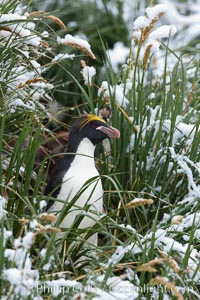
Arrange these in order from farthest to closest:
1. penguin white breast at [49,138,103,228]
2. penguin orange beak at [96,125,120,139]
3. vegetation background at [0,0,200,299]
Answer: penguin orange beak at [96,125,120,139] < penguin white breast at [49,138,103,228] < vegetation background at [0,0,200,299]

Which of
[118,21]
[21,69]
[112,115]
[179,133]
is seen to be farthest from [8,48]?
[118,21]

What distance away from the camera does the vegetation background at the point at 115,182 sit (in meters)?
3.08

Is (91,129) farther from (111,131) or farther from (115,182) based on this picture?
(115,182)

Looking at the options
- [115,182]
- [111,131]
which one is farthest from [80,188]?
[111,131]

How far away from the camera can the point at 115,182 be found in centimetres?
408

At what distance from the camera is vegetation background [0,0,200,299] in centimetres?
308

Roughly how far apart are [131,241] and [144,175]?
32.7 inches

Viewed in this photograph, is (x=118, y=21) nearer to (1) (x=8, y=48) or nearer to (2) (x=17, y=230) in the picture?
(1) (x=8, y=48)

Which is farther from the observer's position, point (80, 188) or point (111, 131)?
point (111, 131)

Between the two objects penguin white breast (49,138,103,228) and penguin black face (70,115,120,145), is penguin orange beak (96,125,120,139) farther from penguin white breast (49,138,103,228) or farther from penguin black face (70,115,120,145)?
penguin white breast (49,138,103,228)

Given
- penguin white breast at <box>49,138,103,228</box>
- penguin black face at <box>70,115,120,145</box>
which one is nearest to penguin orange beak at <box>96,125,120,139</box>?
penguin black face at <box>70,115,120,145</box>

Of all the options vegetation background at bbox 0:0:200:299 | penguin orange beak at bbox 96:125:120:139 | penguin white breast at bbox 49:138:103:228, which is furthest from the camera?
penguin orange beak at bbox 96:125:120:139

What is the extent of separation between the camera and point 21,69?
4.32 m

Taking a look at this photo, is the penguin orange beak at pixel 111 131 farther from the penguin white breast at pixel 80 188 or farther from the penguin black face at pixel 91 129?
the penguin white breast at pixel 80 188
